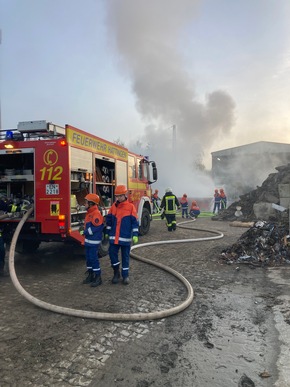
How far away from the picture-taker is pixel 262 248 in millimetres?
6824

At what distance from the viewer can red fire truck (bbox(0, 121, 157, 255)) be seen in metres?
5.58

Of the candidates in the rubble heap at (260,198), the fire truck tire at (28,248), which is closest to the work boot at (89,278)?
the fire truck tire at (28,248)

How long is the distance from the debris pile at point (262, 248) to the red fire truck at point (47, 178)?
2840 millimetres

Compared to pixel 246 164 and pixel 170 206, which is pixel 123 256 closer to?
pixel 170 206

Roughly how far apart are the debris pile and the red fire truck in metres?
2.84

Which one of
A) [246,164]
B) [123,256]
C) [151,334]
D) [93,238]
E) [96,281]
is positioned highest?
[246,164]

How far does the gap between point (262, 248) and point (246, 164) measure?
23.9 metres

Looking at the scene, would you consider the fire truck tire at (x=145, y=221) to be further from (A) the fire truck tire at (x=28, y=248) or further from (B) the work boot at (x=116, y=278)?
(B) the work boot at (x=116, y=278)

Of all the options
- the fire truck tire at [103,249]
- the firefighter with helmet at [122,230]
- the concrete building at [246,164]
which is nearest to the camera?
the firefighter with helmet at [122,230]

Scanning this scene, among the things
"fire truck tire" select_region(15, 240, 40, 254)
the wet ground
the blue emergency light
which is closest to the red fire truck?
the blue emergency light

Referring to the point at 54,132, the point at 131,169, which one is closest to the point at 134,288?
the point at 54,132

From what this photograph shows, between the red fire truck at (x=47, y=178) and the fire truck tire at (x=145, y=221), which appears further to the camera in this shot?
the fire truck tire at (x=145, y=221)

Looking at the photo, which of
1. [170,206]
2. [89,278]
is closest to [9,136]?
[89,278]

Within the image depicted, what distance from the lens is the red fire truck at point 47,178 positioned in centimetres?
558
